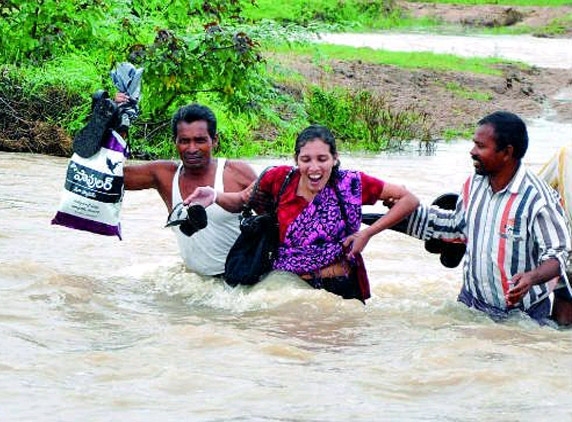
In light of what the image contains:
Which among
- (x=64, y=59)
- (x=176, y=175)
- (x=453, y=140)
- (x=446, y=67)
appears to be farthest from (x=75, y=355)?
(x=446, y=67)

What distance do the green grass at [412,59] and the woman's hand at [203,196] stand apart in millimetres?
15410

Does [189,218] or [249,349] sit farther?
[189,218]

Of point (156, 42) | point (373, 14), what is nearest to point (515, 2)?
point (373, 14)

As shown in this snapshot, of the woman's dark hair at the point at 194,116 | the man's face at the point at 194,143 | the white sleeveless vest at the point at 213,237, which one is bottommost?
the white sleeveless vest at the point at 213,237

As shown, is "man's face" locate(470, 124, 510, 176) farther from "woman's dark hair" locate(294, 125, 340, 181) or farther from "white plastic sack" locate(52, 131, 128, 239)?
"white plastic sack" locate(52, 131, 128, 239)

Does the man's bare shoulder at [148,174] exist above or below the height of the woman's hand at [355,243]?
above

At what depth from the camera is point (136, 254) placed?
8969mm

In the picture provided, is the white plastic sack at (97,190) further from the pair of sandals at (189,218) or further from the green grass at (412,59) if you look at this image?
the green grass at (412,59)

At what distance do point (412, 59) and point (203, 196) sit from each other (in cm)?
1753

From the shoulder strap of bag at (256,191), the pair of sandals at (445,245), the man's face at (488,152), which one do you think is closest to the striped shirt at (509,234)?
the man's face at (488,152)

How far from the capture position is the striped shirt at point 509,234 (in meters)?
5.91

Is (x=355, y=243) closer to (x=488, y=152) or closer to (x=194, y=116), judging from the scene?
(x=488, y=152)

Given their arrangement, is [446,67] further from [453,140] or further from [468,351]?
[468,351]

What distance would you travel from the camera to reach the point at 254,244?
6.52 meters
